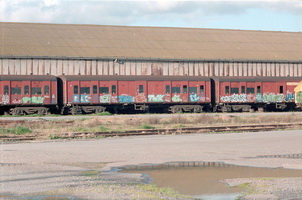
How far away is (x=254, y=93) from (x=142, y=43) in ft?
47.3

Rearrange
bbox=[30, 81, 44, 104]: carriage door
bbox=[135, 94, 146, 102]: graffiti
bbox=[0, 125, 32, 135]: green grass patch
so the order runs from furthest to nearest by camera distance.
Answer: bbox=[135, 94, 146, 102]: graffiti, bbox=[30, 81, 44, 104]: carriage door, bbox=[0, 125, 32, 135]: green grass patch

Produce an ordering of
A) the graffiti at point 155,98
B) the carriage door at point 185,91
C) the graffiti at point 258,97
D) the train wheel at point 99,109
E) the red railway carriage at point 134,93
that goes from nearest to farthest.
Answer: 1. the red railway carriage at point 134,93
2. the train wheel at point 99,109
3. the graffiti at point 155,98
4. the carriage door at point 185,91
5. the graffiti at point 258,97

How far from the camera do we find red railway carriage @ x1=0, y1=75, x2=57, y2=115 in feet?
138

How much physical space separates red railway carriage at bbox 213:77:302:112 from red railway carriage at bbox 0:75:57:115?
15304 mm

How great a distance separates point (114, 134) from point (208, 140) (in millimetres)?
4965

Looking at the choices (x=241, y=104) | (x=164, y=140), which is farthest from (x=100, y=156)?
(x=241, y=104)

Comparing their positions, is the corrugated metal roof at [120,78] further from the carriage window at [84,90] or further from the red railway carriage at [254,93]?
the red railway carriage at [254,93]

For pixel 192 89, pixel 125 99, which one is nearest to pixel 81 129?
pixel 125 99

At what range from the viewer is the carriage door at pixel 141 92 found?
45219 mm

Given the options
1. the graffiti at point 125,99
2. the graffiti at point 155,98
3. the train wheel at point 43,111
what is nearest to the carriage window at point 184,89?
the graffiti at point 155,98

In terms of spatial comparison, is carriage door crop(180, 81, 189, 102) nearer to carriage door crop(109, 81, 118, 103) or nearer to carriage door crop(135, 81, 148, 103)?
carriage door crop(135, 81, 148, 103)

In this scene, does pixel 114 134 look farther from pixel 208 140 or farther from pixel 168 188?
pixel 168 188

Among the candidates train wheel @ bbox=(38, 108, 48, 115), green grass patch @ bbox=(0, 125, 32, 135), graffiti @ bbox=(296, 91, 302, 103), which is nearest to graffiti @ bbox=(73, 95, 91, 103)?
train wheel @ bbox=(38, 108, 48, 115)

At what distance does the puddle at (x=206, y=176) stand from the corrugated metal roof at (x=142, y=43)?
35616 mm
